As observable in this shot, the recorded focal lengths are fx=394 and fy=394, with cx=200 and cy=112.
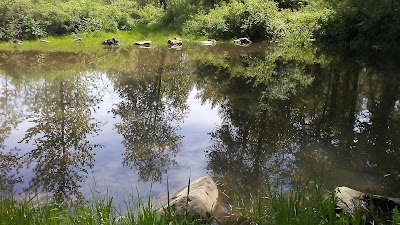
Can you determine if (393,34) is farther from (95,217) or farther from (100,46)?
(95,217)

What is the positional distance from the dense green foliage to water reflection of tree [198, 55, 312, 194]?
10.7m

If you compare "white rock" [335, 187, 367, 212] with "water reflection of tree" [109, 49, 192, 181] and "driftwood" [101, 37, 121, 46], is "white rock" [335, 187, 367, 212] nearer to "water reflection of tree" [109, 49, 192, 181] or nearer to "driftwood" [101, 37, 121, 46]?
"water reflection of tree" [109, 49, 192, 181]

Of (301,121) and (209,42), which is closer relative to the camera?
(301,121)

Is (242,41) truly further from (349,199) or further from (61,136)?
(349,199)

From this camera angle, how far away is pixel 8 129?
9711 millimetres

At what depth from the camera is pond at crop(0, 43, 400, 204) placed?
6.77 metres

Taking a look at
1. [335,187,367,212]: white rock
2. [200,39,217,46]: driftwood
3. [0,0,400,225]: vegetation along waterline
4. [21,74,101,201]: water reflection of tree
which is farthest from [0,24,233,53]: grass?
[335,187,367,212]: white rock

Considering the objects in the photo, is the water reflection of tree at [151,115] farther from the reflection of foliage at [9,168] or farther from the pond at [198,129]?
the reflection of foliage at [9,168]

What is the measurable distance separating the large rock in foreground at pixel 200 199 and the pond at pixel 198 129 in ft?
1.36

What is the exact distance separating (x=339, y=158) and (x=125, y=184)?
13.1 ft

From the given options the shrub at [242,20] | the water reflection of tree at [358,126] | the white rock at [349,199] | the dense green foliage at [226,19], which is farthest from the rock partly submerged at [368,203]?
the shrub at [242,20]

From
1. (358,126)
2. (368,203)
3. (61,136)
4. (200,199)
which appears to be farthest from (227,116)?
(368,203)

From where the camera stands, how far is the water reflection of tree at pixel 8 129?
6.88 metres

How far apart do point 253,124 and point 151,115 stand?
289 centimetres
